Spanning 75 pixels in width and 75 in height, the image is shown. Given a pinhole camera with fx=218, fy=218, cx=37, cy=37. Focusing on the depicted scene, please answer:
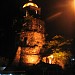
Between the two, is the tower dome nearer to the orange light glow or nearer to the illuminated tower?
the illuminated tower

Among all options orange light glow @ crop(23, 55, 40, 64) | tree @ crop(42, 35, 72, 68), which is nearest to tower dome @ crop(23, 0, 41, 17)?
tree @ crop(42, 35, 72, 68)

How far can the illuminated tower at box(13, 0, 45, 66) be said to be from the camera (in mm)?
39031

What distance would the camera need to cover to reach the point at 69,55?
41844mm

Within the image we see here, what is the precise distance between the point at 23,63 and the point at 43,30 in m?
7.65

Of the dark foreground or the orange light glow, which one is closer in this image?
the dark foreground

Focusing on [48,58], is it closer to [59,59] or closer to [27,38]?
[59,59]

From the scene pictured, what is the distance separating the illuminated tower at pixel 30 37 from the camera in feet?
128

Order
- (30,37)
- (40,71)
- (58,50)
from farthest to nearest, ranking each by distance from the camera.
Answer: (58,50) → (30,37) → (40,71)

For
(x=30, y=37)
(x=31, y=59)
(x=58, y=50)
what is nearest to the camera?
(x=31, y=59)

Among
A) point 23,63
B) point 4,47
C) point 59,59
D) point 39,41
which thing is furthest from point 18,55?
point 4,47

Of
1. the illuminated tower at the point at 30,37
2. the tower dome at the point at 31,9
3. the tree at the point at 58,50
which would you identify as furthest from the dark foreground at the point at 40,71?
the tower dome at the point at 31,9

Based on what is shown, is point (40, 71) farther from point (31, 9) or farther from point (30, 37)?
point (31, 9)

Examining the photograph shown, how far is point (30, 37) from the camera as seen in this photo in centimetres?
4022

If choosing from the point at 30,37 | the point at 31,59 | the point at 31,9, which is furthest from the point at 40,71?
the point at 31,9
